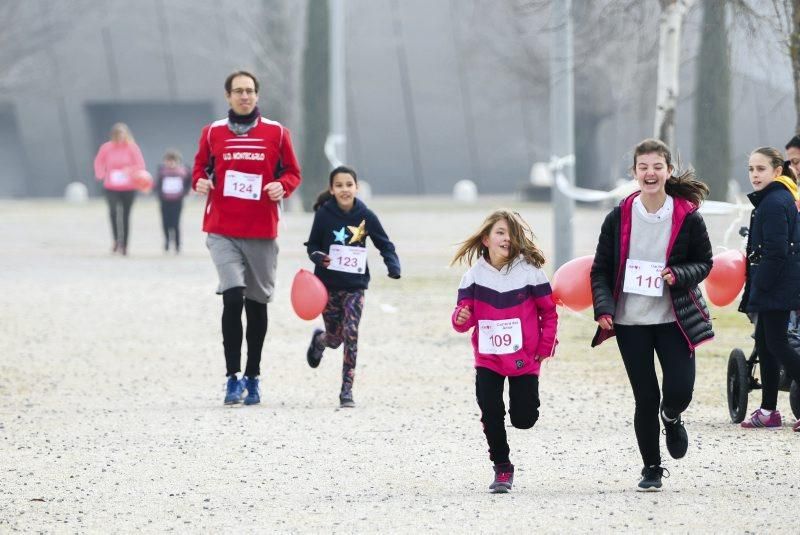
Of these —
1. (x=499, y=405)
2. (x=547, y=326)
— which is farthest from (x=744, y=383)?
(x=499, y=405)

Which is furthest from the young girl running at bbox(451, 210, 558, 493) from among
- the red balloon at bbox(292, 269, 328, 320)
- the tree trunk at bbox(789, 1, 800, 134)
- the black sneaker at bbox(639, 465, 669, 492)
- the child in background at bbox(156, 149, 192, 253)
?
the child in background at bbox(156, 149, 192, 253)

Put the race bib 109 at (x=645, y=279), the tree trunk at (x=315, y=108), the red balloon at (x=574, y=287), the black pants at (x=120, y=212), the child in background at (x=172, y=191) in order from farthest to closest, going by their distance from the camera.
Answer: the tree trunk at (x=315, y=108), the child in background at (x=172, y=191), the black pants at (x=120, y=212), the red balloon at (x=574, y=287), the race bib 109 at (x=645, y=279)

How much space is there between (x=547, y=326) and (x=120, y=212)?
58.0ft

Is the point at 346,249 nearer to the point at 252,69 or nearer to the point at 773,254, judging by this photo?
the point at 773,254

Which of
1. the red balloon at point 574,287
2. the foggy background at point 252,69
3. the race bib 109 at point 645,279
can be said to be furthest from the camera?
the foggy background at point 252,69

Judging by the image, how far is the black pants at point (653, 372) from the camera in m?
7.20

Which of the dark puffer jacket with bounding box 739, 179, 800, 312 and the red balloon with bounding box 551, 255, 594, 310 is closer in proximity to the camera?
the red balloon with bounding box 551, 255, 594, 310

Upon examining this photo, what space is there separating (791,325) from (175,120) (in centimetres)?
4931

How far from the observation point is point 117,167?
23.6m

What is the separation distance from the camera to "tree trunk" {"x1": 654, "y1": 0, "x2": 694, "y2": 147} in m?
15.4

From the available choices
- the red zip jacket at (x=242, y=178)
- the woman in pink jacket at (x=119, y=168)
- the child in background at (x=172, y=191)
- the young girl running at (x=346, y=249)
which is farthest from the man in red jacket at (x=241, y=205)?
the child in background at (x=172, y=191)

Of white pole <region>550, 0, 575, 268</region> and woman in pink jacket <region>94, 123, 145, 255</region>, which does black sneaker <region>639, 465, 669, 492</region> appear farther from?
woman in pink jacket <region>94, 123, 145, 255</region>

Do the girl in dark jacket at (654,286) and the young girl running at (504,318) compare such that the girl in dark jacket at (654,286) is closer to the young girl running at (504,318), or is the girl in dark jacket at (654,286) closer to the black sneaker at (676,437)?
the black sneaker at (676,437)

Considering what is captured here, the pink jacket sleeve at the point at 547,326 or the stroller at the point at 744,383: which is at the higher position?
the pink jacket sleeve at the point at 547,326
